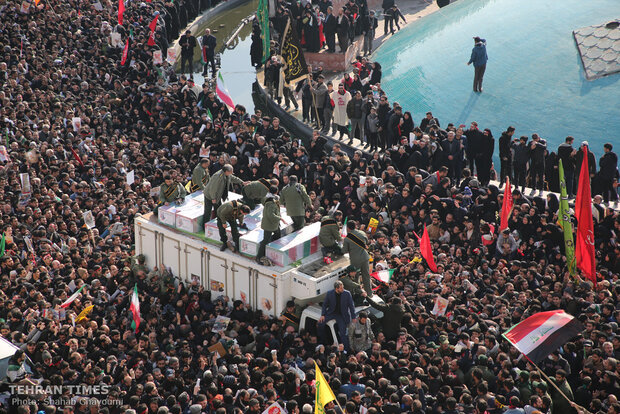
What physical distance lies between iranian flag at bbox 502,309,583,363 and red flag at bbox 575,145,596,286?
2.64 m

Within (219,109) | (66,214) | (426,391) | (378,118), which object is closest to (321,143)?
(378,118)

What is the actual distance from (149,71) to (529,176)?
15.8 m

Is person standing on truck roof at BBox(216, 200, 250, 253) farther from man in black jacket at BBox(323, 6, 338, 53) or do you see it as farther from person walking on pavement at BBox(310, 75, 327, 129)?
man in black jacket at BBox(323, 6, 338, 53)

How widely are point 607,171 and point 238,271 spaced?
9848 mm

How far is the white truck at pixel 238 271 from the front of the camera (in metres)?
17.0

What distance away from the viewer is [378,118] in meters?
26.2

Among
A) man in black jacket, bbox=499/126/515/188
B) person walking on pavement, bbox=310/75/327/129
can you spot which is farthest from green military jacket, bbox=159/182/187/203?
person walking on pavement, bbox=310/75/327/129

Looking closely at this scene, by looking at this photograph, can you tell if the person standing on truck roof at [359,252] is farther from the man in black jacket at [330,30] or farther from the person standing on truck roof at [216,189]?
the man in black jacket at [330,30]

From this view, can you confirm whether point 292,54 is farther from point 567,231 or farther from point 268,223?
point 567,231

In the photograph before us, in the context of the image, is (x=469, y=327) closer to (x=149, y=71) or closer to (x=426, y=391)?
(x=426, y=391)

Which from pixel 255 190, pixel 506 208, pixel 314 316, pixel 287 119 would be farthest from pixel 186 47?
pixel 314 316

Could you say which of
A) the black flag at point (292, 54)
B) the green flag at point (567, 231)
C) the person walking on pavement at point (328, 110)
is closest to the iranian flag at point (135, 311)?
the green flag at point (567, 231)

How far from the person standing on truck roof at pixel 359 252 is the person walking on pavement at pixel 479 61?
10261 mm

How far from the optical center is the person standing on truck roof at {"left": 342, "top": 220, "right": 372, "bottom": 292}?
17188mm
